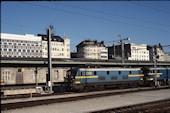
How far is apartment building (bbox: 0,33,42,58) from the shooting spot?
434 ft

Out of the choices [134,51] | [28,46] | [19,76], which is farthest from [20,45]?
[19,76]

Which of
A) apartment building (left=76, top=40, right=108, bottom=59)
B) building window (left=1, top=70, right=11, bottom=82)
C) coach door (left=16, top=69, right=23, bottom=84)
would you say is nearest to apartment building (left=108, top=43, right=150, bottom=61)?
apartment building (left=76, top=40, right=108, bottom=59)

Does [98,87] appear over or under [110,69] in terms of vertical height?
under

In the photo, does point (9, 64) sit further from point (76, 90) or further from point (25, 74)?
point (76, 90)

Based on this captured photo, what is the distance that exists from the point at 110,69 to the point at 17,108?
19.2 m

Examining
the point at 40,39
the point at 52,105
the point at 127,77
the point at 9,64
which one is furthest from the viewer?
the point at 40,39

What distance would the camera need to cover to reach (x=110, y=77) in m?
36.2

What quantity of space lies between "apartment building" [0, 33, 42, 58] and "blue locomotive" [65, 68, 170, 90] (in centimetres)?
10289

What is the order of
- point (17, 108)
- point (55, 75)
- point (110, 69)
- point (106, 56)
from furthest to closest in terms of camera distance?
point (106, 56) → point (55, 75) → point (110, 69) → point (17, 108)

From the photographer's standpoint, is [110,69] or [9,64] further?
[9,64]

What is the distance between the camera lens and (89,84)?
110 ft

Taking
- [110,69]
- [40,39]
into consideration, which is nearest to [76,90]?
[110,69]

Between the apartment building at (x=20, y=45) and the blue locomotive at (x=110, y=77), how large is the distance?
10289 cm

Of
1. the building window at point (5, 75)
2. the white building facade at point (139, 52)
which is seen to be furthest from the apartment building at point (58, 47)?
the building window at point (5, 75)
